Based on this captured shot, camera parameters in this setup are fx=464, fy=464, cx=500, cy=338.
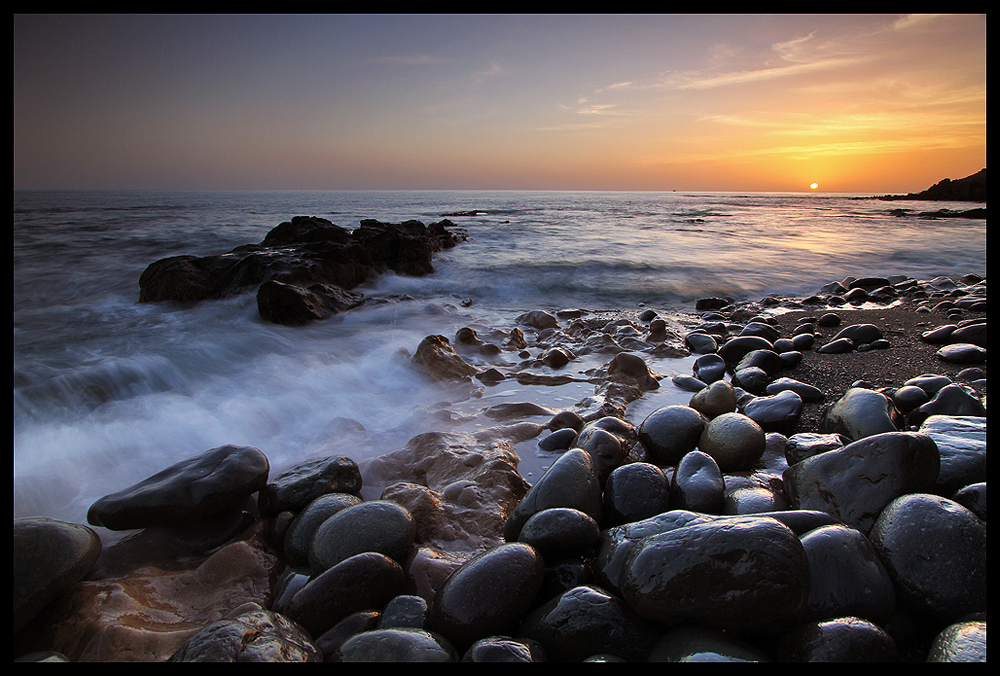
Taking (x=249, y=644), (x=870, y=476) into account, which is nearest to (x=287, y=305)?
(x=249, y=644)

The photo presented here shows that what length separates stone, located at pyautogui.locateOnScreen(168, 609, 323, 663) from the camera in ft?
4.12

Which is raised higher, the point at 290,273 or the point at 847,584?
the point at 290,273

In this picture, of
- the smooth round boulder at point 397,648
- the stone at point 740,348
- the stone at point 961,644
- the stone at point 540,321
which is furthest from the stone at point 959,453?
the stone at point 540,321

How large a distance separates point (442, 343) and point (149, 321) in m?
4.20

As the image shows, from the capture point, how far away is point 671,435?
8.19 ft

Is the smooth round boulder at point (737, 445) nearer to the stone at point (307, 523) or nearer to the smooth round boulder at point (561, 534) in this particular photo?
the smooth round boulder at point (561, 534)

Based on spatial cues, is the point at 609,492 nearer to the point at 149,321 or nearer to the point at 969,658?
the point at 969,658

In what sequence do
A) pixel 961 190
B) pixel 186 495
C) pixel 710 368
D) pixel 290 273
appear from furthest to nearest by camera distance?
pixel 961 190, pixel 290 273, pixel 710 368, pixel 186 495

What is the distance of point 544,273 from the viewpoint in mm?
9852

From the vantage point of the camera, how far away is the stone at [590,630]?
51.3 inches

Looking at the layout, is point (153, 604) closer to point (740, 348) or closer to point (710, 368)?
point (710, 368)

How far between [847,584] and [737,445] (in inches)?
41.2

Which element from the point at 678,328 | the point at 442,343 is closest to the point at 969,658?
the point at 442,343

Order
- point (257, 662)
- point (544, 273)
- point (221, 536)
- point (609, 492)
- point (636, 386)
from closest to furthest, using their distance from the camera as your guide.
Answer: point (257, 662)
point (609, 492)
point (221, 536)
point (636, 386)
point (544, 273)
